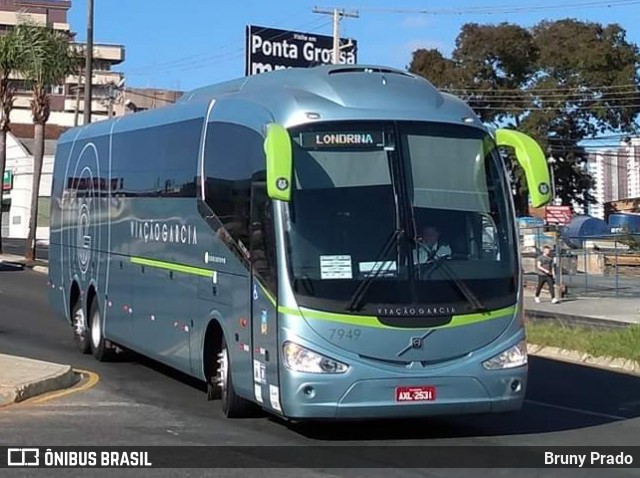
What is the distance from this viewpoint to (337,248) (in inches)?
377

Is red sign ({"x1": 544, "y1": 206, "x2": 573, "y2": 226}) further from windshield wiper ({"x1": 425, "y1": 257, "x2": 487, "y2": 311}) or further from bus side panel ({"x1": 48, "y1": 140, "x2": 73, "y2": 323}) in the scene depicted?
windshield wiper ({"x1": 425, "y1": 257, "x2": 487, "y2": 311})

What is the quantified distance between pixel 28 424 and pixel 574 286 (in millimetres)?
32232

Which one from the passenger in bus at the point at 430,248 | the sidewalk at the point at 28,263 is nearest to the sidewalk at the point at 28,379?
the passenger in bus at the point at 430,248

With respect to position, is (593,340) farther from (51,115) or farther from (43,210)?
(51,115)

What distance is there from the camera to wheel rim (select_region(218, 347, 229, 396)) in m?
11.1

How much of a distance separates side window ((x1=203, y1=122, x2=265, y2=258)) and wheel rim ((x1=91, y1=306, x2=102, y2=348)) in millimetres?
5164

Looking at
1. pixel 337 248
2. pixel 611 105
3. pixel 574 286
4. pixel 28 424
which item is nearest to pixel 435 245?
pixel 337 248

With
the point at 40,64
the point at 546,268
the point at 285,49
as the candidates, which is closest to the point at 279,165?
the point at 546,268

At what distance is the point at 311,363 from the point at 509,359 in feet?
6.09

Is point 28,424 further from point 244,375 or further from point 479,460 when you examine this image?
point 479,460

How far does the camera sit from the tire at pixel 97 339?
16.0 m

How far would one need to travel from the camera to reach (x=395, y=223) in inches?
381

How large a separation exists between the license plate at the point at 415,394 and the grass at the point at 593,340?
25.7 ft

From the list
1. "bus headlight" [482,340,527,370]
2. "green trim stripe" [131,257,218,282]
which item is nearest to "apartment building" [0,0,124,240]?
"green trim stripe" [131,257,218,282]
